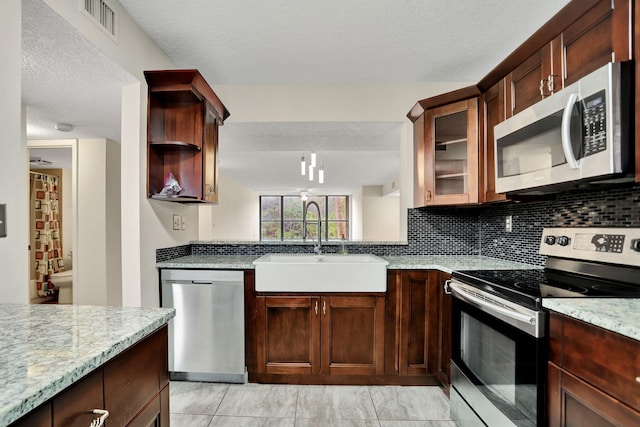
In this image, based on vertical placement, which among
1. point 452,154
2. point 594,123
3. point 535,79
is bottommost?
point 594,123

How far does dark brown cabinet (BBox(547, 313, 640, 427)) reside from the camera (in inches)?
32.7

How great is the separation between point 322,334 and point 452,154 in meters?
1.59

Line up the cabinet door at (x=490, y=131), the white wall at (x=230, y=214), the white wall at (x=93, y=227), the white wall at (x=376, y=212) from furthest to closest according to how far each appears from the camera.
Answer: the white wall at (x=376, y=212), the white wall at (x=230, y=214), the white wall at (x=93, y=227), the cabinet door at (x=490, y=131)

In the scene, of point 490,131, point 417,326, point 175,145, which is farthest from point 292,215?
point 490,131

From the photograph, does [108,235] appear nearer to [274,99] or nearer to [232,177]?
[274,99]

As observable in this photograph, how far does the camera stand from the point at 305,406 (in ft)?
6.41

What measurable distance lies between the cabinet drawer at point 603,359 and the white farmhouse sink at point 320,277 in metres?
1.17

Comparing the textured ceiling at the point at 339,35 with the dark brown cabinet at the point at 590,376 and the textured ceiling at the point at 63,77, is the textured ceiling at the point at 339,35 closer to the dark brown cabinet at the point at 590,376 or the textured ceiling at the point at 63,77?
the textured ceiling at the point at 63,77

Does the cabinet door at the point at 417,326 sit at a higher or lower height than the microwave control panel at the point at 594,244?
lower

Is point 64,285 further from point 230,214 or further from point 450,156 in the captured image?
point 450,156

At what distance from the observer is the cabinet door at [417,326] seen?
2146 millimetres

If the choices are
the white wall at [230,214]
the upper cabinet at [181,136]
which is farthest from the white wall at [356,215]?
the upper cabinet at [181,136]

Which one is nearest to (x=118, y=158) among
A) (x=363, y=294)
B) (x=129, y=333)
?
(x=363, y=294)

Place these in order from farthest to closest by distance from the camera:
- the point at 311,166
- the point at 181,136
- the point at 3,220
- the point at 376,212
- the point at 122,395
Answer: the point at 376,212 → the point at 311,166 → the point at 181,136 → the point at 3,220 → the point at 122,395
